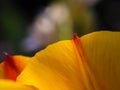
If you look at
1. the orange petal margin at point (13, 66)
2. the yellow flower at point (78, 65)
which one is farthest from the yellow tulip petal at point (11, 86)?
the orange petal margin at point (13, 66)

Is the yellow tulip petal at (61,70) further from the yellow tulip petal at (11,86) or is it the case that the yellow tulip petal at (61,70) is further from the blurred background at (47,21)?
the blurred background at (47,21)

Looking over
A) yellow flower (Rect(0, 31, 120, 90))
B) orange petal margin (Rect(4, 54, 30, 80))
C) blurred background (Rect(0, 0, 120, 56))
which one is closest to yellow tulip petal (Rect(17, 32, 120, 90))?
yellow flower (Rect(0, 31, 120, 90))

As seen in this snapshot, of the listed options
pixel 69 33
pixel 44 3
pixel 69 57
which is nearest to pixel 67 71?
pixel 69 57

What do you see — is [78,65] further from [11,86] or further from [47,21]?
[47,21]

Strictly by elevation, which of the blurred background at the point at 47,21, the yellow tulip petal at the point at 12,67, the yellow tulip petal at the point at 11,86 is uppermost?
the blurred background at the point at 47,21

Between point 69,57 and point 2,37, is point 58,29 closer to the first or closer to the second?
point 2,37
